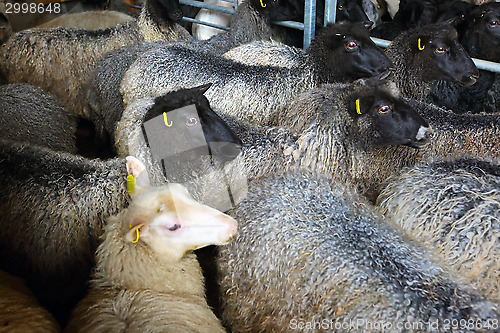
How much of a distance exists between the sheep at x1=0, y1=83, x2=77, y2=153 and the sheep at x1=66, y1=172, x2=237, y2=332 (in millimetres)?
1534

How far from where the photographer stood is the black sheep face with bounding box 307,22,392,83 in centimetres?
355

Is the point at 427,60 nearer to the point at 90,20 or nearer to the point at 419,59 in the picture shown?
the point at 419,59

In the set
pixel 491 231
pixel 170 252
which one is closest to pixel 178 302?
pixel 170 252

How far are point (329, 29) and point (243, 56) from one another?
3.18ft

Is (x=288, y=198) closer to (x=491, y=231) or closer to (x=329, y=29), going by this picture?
(x=491, y=231)

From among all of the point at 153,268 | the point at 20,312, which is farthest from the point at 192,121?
the point at 20,312

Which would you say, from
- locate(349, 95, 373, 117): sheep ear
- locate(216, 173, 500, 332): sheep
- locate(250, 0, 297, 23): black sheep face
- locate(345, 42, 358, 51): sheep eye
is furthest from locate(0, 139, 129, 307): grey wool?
locate(250, 0, 297, 23): black sheep face

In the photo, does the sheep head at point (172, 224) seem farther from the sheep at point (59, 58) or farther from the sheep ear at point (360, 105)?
the sheep at point (59, 58)

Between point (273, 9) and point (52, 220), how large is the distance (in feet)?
11.7

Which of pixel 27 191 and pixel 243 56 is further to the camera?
pixel 243 56

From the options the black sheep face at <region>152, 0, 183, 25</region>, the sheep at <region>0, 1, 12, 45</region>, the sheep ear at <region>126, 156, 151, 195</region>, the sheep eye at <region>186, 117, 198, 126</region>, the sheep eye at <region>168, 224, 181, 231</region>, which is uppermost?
the black sheep face at <region>152, 0, 183, 25</region>

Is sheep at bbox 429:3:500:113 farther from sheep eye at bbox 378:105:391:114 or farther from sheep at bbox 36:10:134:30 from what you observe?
sheep at bbox 36:10:134:30

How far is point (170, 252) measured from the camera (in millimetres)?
2123

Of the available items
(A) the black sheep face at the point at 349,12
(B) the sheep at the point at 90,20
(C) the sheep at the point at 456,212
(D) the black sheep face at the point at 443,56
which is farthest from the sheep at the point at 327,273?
(B) the sheep at the point at 90,20
